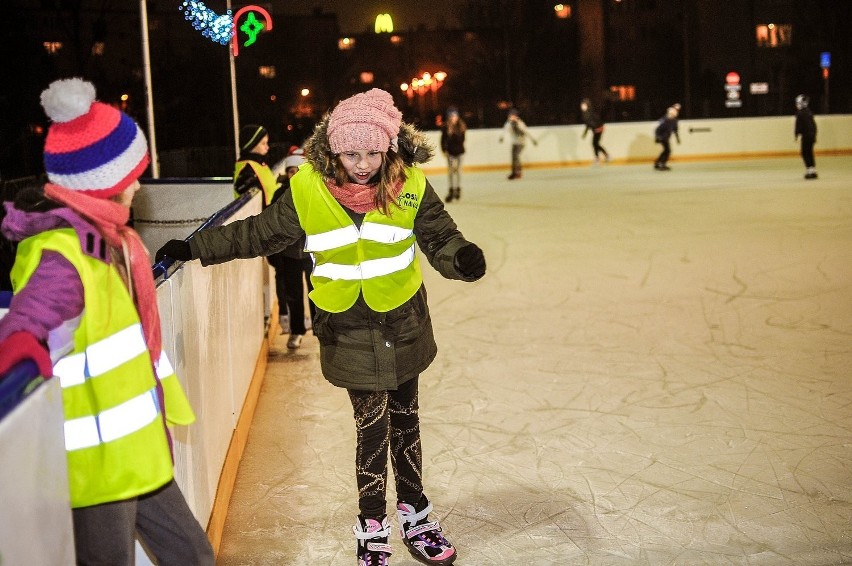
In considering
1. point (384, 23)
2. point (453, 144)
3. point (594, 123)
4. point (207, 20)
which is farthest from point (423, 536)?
point (384, 23)

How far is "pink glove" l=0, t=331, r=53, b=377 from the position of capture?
1.59 meters

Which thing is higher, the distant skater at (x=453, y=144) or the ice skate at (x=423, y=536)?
the distant skater at (x=453, y=144)

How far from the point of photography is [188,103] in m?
→ 33.7

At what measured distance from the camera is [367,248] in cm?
308

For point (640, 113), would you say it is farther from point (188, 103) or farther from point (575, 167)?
point (575, 167)

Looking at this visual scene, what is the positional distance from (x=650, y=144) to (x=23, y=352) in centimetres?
2245

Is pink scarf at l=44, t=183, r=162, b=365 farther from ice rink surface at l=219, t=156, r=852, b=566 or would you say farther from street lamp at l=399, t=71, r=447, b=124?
street lamp at l=399, t=71, r=447, b=124

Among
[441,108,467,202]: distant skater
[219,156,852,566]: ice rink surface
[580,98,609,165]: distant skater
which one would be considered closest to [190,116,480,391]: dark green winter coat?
[219,156,852,566]: ice rink surface

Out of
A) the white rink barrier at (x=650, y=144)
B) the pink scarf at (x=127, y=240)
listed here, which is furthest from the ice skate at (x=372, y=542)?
the white rink barrier at (x=650, y=144)

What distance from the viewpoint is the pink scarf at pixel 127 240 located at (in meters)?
2.02

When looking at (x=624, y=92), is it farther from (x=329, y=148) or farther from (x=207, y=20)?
(x=329, y=148)

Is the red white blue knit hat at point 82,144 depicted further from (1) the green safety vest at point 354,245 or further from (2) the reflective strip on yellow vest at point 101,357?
(1) the green safety vest at point 354,245

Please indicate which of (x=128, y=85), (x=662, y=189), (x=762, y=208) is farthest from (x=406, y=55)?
(x=762, y=208)

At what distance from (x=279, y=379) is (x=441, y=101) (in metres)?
40.5
